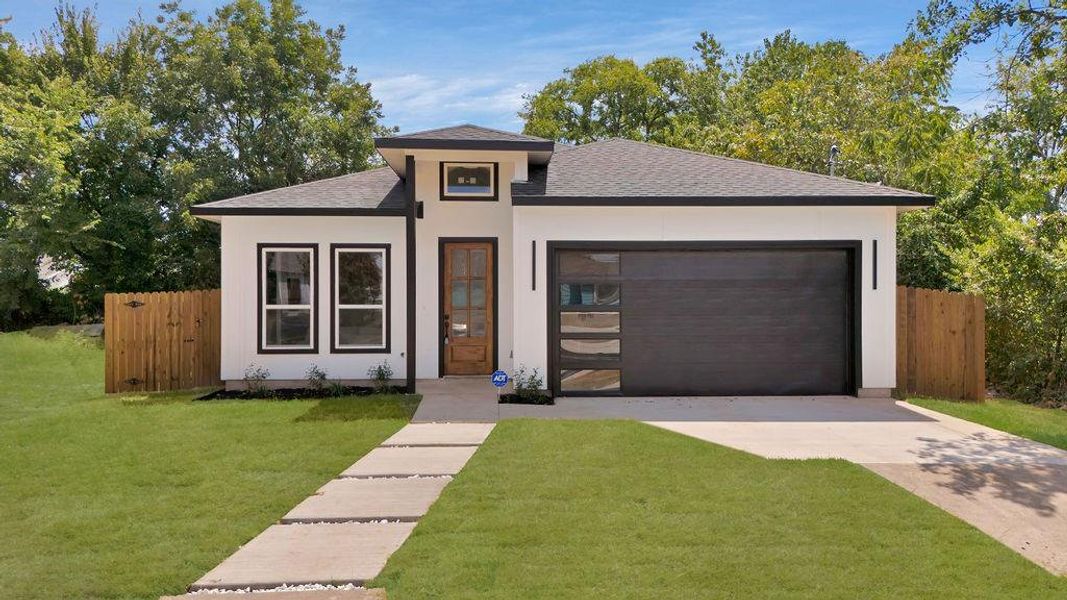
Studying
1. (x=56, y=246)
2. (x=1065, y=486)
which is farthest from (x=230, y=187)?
(x=1065, y=486)

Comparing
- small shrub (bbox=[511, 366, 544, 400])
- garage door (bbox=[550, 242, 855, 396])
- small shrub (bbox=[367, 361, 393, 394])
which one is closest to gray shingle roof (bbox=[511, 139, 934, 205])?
garage door (bbox=[550, 242, 855, 396])

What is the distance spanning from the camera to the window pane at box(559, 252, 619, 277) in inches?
418

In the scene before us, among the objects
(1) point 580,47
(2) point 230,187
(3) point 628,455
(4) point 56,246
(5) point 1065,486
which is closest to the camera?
(5) point 1065,486

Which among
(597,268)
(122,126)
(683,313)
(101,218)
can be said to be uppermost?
(122,126)

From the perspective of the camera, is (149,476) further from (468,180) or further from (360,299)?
(468,180)

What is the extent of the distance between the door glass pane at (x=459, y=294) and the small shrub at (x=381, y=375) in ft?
4.79

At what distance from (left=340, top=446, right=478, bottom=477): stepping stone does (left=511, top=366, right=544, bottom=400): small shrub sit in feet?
9.63

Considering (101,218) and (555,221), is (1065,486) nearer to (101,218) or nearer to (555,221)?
(555,221)

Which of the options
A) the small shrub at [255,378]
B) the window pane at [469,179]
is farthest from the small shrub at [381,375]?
the window pane at [469,179]

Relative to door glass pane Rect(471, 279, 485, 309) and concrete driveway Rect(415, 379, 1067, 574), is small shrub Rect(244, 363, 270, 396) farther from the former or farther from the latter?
door glass pane Rect(471, 279, 485, 309)

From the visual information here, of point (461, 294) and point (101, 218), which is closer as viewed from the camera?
point (461, 294)

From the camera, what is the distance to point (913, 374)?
11.1 m

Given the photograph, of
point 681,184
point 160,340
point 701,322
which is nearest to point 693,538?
point 701,322

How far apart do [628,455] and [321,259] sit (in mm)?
6676
